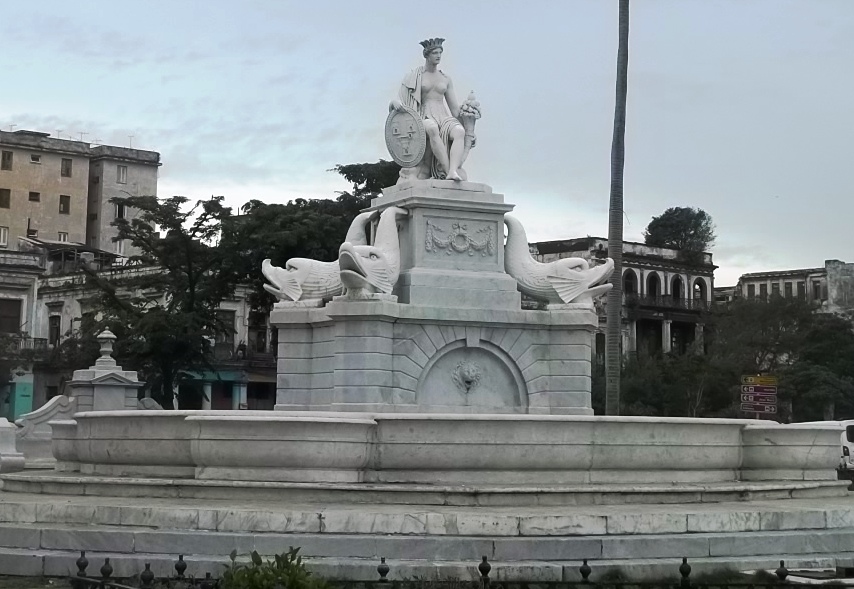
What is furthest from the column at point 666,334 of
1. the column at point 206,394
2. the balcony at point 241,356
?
the column at point 206,394

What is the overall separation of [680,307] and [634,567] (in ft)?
189

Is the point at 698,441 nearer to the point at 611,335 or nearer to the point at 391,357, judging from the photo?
the point at 391,357

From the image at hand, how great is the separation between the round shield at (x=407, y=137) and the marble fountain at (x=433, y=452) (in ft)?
0.12

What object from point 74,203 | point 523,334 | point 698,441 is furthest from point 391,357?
point 74,203

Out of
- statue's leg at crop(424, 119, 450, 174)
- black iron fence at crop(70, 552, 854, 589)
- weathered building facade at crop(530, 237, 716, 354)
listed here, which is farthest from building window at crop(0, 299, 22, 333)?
black iron fence at crop(70, 552, 854, 589)

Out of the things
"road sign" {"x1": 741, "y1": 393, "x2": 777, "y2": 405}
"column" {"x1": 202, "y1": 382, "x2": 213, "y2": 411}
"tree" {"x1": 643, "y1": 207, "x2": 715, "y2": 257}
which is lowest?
"road sign" {"x1": 741, "y1": 393, "x2": 777, "y2": 405}

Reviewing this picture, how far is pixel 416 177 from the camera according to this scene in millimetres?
21406

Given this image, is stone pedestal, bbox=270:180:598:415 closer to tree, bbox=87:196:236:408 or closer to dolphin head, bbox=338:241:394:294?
dolphin head, bbox=338:241:394:294

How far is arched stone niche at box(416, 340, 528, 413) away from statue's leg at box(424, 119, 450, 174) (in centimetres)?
285

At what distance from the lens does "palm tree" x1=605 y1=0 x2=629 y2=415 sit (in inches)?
1163

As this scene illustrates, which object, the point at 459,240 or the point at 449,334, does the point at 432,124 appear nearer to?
the point at 459,240

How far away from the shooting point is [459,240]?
20.6 meters

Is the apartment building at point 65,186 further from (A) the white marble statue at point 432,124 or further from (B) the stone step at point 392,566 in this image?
(B) the stone step at point 392,566

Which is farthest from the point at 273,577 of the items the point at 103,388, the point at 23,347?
the point at 23,347
